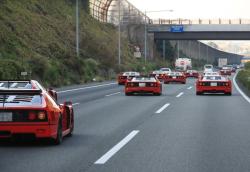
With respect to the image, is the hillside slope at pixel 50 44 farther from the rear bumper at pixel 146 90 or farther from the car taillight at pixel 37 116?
the car taillight at pixel 37 116

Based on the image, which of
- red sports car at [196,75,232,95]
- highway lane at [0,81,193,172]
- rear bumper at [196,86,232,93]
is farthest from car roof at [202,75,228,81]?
highway lane at [0,81,193,172]

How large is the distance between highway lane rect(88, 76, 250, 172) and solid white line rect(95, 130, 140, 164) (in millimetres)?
90

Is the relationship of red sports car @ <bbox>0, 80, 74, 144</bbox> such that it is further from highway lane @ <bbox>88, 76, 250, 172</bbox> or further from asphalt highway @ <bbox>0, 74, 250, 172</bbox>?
highway lane @ <bbox>88, 76, 250, 172</bbox>

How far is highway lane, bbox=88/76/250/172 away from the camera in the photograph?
9727mm

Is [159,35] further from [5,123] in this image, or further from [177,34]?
[5,123]

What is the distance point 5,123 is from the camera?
38.0 feet

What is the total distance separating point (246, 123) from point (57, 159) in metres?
7.98

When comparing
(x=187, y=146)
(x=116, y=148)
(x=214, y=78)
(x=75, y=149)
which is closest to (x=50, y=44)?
(x=214, y=78)

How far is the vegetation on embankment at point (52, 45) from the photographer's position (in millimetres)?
48312

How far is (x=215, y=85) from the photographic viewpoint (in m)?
34.4

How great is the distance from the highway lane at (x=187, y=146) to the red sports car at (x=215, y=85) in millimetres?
14562

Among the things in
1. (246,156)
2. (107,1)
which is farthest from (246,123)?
(107,1)

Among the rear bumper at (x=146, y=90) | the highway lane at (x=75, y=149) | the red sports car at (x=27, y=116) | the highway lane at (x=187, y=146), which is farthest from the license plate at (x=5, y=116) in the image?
the rear bumper at (x=146, y=90)

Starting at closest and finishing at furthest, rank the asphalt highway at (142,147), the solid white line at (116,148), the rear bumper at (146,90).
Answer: the asphalt highway at (142,147) → the solid white line at (116,148) → the rear bumper at (146,90)
